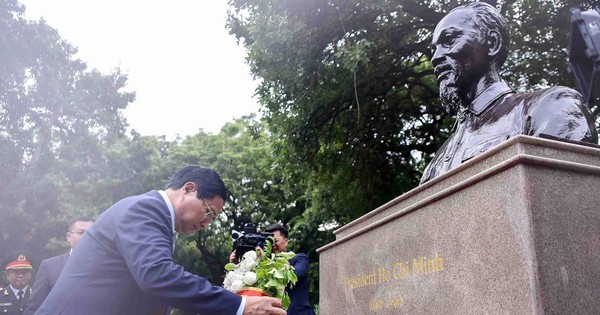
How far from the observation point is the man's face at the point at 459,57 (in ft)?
14.3

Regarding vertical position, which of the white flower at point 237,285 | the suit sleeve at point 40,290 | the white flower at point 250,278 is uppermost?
the suit sleeve at point 40,290

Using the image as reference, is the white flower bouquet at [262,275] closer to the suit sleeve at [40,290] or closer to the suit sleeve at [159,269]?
the suit sleeve at [159,269]

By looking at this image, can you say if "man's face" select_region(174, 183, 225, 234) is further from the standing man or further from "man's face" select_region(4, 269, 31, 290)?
"man's face" select_region(4, 269, 31, 290)

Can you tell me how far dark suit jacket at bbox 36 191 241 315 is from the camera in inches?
94.7

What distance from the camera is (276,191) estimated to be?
80.4 ft

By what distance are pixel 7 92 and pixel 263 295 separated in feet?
78.5

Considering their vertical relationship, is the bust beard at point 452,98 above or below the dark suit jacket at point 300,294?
above

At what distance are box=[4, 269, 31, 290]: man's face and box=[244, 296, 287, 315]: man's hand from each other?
5619 mm

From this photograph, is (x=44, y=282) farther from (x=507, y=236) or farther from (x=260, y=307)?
(x=507, y=236)

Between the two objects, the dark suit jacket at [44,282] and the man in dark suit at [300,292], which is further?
the man in dark suit at [300,292]

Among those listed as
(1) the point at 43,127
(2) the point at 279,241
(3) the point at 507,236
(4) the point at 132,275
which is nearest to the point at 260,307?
(4) the point at 132,275

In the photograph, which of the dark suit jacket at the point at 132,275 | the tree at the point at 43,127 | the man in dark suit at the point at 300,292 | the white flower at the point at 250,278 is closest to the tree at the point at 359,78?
the man in dark suit at the point at 300,292

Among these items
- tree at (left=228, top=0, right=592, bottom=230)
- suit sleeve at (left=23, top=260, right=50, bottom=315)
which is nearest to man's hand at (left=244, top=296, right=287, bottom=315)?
suit sleeve at (left=23, top=260, right=50, bottom=315)

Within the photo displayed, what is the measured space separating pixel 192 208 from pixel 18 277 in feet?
17.7
